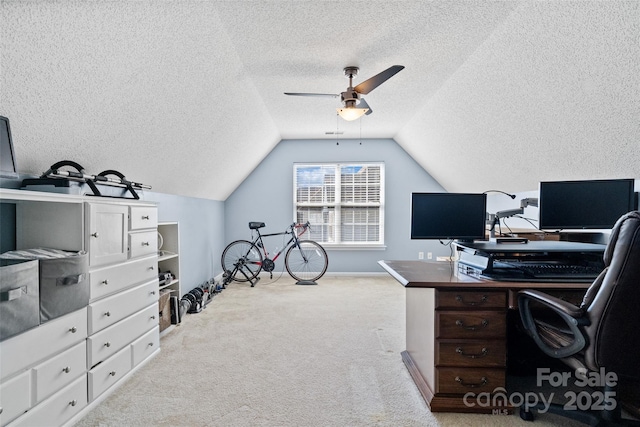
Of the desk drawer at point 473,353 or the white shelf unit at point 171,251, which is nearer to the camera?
the desk drawer at point 473,353

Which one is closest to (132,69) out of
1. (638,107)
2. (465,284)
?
(465,284)

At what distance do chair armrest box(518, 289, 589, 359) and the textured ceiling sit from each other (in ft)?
4.45

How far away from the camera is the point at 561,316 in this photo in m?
1.48

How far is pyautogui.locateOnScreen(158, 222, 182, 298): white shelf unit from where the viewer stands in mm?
3141

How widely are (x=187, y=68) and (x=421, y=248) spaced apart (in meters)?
4.50

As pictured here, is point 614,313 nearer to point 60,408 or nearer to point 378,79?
point 378,79

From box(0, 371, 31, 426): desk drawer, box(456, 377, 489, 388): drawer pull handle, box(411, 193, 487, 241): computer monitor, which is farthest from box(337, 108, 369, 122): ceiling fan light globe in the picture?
box(0, 371, 31, 426): desk drawer

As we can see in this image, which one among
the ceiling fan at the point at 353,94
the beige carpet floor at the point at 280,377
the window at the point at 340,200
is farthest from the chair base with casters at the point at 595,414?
the window at the point at 340,200

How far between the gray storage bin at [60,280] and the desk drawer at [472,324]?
79.1 inches

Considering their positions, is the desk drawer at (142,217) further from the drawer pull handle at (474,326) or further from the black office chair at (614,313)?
the black office chair at (614,313)

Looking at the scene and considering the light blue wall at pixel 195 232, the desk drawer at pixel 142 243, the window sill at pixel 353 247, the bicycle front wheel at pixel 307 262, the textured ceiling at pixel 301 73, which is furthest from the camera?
the window sill at pixel 353 247

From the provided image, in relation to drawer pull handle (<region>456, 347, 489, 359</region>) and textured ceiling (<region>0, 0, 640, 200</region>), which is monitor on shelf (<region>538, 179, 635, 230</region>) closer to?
textured ceiling (<region>0, 0, 640, 200</region>)

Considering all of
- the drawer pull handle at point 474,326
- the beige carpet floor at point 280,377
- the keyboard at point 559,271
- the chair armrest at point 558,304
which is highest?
the keyboard at point 559,271

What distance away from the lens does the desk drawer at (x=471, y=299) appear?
1748 millimetres
